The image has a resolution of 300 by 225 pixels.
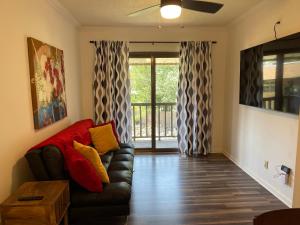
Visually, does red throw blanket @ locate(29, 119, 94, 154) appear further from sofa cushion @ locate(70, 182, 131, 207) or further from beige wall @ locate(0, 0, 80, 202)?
sofa cushion @ locate(70, 182, 131, 207)

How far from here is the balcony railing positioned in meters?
4.91

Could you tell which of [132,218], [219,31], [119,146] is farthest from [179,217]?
[219,31]

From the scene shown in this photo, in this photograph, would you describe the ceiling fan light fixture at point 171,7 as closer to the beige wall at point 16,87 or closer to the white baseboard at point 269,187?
the beige wall at point 16,87

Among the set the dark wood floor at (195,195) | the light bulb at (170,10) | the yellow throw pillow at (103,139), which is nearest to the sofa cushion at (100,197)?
the dark wood floor at (195,195)

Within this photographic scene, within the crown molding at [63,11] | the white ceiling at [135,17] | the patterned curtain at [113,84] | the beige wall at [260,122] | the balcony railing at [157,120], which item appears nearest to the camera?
the beige wall at [260,122]

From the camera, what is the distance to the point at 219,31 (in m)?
4.45

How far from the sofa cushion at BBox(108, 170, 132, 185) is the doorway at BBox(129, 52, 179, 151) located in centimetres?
219

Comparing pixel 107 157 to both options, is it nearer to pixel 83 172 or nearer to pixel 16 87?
pixel 83 172

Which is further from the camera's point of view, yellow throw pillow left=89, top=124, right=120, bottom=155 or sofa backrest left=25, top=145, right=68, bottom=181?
yellow throw pillow left=89, top=124, right=120, bottom=155

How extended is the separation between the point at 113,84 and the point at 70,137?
75.5 inches

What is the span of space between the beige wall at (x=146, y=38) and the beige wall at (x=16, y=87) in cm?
150

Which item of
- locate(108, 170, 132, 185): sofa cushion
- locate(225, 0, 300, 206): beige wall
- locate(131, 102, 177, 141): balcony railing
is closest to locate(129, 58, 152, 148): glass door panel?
locate(131, 102, 177, 141): balcony railing

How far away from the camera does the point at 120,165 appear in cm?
288

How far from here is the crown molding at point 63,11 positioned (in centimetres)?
300
